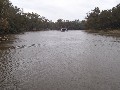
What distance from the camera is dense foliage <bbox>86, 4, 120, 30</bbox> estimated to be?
118 meters

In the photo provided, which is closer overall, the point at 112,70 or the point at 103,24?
the point at 112,70

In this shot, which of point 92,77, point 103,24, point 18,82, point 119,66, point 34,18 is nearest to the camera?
point 18,82

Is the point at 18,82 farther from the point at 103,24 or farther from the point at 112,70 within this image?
the point at 103,24

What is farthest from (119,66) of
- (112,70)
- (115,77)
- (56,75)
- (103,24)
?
(103,24)

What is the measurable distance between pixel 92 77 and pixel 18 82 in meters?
6.41

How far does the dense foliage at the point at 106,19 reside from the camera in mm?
118175

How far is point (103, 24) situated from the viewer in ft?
425

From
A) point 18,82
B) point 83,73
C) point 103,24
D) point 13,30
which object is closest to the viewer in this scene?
point 18,82

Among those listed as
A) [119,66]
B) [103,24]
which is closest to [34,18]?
[103,24]

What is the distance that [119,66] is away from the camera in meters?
23.5

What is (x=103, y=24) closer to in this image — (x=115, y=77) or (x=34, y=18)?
(x=34, y=18)

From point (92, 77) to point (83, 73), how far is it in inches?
67.0

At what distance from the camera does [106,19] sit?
415 ft

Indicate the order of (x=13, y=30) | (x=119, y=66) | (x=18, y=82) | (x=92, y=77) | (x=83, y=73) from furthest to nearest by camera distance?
(x=13, y=30) < (x=119, y=66) < (x=83, y=73) < (x=92, y=77) < (x=18, y=82)
